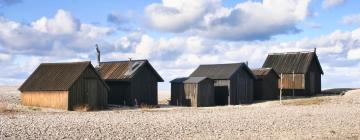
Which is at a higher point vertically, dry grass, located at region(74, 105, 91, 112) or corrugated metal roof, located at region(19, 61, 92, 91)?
corrugated metal roof, located at region(19, 61, 92, 91)

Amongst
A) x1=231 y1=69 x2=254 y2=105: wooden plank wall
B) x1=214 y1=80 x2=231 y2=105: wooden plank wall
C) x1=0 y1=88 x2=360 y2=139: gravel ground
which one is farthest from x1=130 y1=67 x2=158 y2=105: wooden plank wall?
x1=0 y1=88 x2=360 y2=139: gravel ground

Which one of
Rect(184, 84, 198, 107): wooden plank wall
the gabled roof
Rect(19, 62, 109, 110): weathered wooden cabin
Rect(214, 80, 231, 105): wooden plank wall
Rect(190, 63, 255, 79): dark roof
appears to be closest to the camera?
Rect(19, 62, 109, 110): weathered wooden cabin

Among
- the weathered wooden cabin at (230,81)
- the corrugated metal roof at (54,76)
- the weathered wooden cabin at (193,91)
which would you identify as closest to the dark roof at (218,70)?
the weathered wooden cabin at (230,81)

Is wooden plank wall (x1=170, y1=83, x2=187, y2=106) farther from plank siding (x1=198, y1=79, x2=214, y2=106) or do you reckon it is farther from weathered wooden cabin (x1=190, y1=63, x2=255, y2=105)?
weathered wooden cabin (x1=190, y1=63, x2=255, y2=105)

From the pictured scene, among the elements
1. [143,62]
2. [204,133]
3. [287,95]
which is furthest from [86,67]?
[287,95]

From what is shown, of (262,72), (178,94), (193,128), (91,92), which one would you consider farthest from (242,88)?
(193,128)

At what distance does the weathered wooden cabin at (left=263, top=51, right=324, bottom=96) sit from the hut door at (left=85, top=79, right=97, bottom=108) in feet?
90.3

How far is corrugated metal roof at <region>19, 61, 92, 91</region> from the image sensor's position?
4162cm

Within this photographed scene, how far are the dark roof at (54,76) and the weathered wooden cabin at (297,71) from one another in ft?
93.9

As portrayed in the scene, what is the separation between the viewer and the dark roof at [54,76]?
41594mm

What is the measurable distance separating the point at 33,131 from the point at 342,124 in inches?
675

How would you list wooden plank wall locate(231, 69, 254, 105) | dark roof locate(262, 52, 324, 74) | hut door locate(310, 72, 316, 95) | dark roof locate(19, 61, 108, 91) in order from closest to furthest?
dark roof locate(19, 61, 108, 91)
wooden plank wall locate(231, 69, 254, 105)
dark roof locate(262, 52, 324, 74)
hut door locate(310, 72, 316, 95)

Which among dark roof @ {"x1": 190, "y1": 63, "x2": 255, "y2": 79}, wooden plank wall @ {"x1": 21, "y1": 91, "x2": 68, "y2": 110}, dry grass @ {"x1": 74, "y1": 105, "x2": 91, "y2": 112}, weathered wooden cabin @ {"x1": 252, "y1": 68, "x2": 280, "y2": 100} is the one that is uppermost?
dark roof @ {"x1": 190, "y1": 63, "x2": 255, "y2": 79}

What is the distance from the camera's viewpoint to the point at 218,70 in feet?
179
